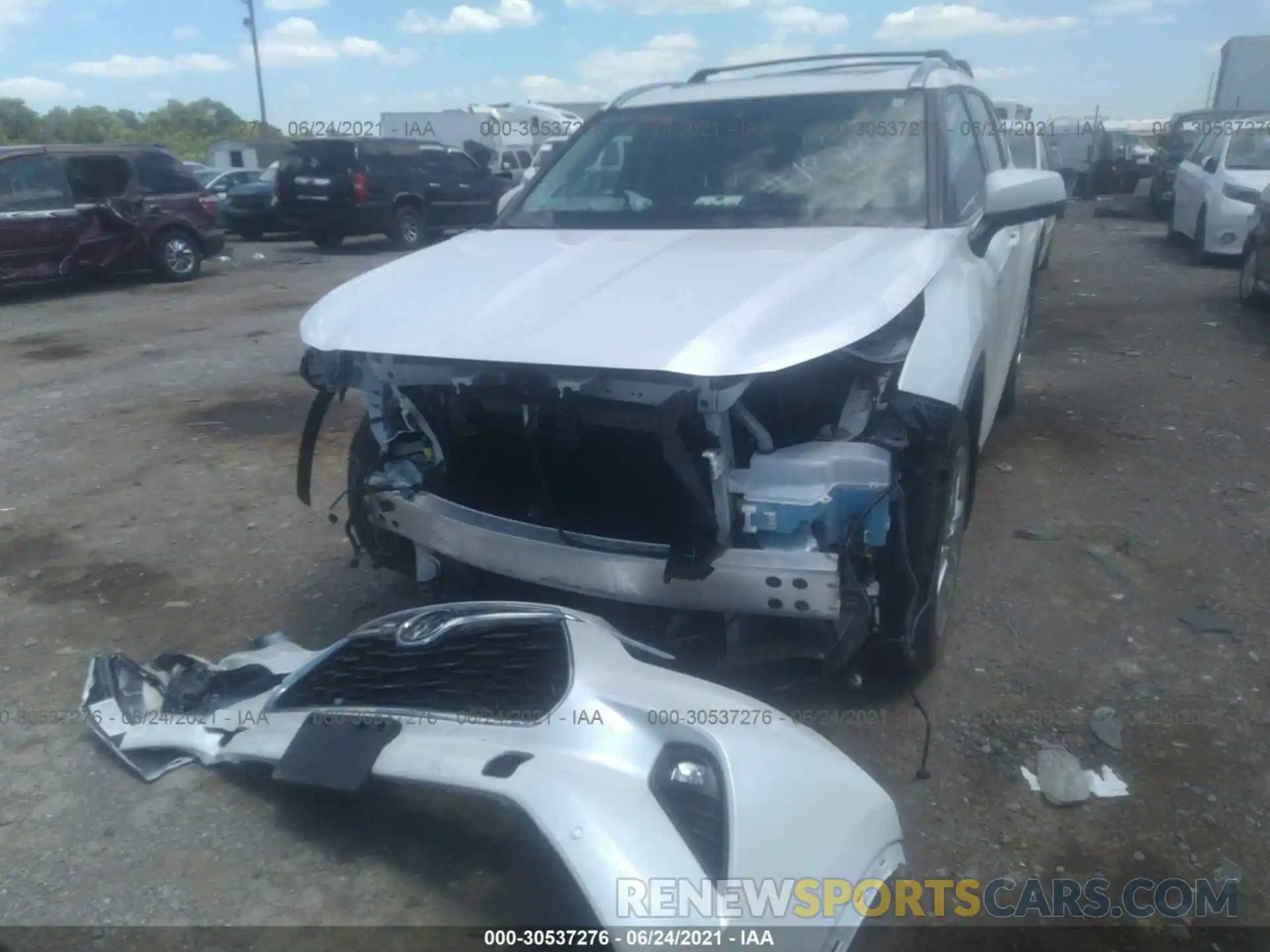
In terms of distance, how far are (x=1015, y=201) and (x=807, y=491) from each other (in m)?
1.44

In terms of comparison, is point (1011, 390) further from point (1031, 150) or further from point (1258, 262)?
point (1258, 262)

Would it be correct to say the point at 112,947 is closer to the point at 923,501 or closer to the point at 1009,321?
the point at 923,501

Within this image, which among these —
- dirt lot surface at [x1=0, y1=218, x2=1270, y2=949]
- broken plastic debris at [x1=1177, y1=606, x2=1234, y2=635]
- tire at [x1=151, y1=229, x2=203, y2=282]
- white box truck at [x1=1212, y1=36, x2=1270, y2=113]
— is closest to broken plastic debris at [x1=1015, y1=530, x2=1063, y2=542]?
dirt lot surface at [x1=0, y1=218, x2=1270, y2=949]

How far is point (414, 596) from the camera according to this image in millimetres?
3990

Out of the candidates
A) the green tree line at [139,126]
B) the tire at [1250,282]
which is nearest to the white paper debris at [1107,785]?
the tire at [1250,282]

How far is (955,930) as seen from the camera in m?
2.34

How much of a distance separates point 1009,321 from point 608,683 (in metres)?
3.23

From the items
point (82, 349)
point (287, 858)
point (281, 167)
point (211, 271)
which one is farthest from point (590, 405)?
point (281, 167)

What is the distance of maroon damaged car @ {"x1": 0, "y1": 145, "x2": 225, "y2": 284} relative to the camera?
11.6 meters

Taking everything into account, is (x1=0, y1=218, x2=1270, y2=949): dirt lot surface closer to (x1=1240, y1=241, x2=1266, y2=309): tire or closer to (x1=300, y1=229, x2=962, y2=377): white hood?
(x1=300, y1=229, x2=962, y2=377): white hood

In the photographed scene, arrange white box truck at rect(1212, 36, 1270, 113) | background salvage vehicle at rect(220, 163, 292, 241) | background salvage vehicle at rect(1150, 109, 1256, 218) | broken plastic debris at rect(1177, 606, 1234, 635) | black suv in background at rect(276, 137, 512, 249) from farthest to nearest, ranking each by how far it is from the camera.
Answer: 1. white box truck at rect(1212, 36, 1270, 113)
2. background salvage vehicle at rect(220, 163, 292, 241)
3. black suv in background at rect(276, 137, 512, 249)
4. background salvage vehicle at rect(1150, 109, 1256, 218)
5. broken plastic debris at rect(1177, 606, 1234, 635)

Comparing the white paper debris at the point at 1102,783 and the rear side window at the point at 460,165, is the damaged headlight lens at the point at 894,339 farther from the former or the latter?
the rear side window at the point at 460,165

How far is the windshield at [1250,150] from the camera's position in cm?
1107

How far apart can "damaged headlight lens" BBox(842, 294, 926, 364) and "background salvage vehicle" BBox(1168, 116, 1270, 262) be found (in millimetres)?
9242
